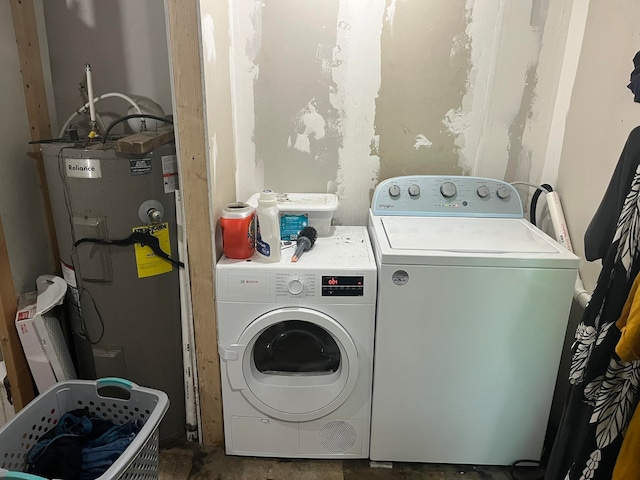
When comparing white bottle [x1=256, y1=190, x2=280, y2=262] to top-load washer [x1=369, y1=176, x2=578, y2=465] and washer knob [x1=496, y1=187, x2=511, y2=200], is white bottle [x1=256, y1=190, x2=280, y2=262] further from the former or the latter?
washer knob [x1=496, y1=187, x2=511, y2=200]

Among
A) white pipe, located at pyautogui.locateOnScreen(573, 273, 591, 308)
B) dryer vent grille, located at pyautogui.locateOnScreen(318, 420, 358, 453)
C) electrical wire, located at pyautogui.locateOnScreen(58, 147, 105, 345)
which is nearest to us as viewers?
electrical wire, located at pyautogui.locateOnScreen(58, 147, 105, 345)

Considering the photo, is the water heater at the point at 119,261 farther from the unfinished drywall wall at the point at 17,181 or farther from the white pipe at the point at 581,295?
the white pipe at the point at 581,295

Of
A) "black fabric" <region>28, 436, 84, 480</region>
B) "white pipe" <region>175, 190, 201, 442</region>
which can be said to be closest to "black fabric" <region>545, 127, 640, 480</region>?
"white pipe" <region>175, 190, 201, 442</region>

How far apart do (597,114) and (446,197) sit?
635 mm

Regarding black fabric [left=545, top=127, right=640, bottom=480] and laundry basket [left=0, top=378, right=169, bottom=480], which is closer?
black fabric [left=545, top=127, right=640, bottom=480]

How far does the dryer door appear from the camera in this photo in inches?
66.3

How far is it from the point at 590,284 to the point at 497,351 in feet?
1.51

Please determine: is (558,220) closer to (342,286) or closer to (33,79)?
(342,286)

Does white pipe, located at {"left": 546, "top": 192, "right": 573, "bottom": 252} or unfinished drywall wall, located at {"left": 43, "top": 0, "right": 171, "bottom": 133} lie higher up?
unfinished drywall wall, located at {"left": 43, "top": 0, "right": 171, "bottom": 133}

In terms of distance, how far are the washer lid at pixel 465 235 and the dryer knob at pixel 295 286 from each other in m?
0.35

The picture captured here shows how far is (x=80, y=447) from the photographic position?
1.53 m

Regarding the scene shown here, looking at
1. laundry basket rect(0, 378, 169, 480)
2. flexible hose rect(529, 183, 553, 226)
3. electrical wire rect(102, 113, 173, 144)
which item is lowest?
laundry basket rect(0, 378, 169, 480)

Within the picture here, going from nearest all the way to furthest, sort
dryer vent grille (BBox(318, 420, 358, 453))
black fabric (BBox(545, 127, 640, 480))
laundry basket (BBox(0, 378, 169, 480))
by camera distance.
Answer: black fabric (BBox(545, 127, 640, 480)) < laundry basket (BBox(0, 378, 169, 480)) < dryer vent grille (BBox(318, 420, 358, 453))

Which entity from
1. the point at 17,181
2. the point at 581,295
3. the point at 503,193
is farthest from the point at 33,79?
the point at 581,295
